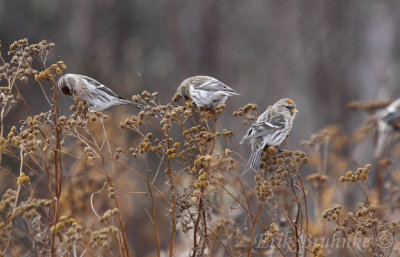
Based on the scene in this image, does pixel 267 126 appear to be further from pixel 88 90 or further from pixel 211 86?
pixel 88 90

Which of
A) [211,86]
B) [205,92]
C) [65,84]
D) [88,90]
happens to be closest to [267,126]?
[205,92]

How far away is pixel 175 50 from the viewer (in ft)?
43.2

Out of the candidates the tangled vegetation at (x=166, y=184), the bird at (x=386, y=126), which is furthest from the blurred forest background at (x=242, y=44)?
the tangled vegetation at (x=166, y=184)

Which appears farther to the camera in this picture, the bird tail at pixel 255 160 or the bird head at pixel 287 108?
the bird head at pixel 287 108

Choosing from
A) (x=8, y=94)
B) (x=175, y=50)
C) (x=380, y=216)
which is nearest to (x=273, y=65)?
(x=175, y=50)

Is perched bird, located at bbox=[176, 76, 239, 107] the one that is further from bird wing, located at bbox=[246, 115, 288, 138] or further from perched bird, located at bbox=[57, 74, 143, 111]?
perched bird, located at bbox=[57, 74, 143, 111]

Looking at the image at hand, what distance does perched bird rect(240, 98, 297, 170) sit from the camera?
4422mm

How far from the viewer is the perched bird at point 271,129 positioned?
4.42 metres

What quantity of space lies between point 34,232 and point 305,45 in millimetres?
12313

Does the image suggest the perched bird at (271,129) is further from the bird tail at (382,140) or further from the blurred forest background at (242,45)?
the blurred forest background at (242,45)

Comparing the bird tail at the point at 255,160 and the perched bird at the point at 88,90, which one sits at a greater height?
the perched bird at the point at 88,90

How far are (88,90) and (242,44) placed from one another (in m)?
10.6

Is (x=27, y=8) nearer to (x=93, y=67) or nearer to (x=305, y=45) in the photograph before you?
(x=93, y=67)

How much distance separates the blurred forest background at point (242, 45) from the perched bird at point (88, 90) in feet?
17.2
